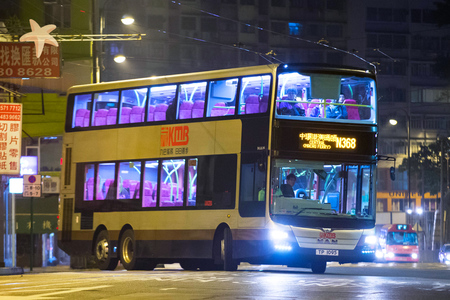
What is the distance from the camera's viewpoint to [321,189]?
20219mm

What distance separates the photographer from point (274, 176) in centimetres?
1991

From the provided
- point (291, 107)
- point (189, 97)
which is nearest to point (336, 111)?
point (291, 107)

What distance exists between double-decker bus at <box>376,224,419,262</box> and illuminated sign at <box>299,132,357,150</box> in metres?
39.8

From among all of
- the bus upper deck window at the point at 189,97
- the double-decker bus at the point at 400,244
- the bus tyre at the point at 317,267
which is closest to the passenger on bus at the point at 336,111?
the bus upper deck window at the point at 189,97

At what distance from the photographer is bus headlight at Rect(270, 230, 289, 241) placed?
64.7 feet

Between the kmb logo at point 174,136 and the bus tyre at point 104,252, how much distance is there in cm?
342

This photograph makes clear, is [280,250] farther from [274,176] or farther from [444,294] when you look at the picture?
[444,294]

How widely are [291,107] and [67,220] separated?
27.7ft

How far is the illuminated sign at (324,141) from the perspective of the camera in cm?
2005

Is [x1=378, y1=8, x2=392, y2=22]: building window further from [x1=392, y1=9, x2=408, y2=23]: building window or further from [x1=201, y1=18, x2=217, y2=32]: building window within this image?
[x1=201, y1=18, x2=217, y2=32]: building window

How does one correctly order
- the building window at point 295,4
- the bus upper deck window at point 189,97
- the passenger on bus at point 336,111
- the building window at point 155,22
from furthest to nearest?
1. the building window at point 295,4
2. the building window at point 155,22
3. the bus upper deck window at point 189,97
4. the passenger on bus at point 336,111

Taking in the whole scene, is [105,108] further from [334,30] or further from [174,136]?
[334,30]

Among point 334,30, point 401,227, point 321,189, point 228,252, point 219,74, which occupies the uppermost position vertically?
point 334,30

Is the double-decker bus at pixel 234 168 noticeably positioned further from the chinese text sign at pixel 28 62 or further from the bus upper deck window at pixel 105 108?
the chinese text sign at pixel 28 62
